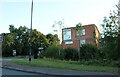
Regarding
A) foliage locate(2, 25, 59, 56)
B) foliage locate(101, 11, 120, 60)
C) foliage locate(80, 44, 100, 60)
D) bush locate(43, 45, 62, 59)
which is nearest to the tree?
foliage locate(101, 11, 120, 60)

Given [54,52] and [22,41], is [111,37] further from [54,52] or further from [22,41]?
[22,41]

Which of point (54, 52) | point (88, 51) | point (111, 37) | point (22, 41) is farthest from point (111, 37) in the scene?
point (22, 41)

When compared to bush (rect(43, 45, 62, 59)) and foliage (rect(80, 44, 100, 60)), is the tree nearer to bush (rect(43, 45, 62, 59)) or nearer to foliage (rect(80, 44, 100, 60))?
foliage (rect(80, 44, 100, 60))

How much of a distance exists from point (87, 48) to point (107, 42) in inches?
940

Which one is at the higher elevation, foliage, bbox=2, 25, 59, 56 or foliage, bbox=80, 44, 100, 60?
foliage, bbox=2, 25, 59, 56

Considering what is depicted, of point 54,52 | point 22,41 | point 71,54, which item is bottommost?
point 71,54

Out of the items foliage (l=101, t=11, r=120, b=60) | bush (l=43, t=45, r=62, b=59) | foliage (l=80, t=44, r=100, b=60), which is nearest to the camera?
foliage (l=101, t=11, r=120, b=60)

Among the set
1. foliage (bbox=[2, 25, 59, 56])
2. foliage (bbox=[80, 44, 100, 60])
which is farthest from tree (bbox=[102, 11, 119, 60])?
foliage (bbox=[2, 25, 59, 56])

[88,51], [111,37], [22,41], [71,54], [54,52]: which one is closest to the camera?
[111,37]

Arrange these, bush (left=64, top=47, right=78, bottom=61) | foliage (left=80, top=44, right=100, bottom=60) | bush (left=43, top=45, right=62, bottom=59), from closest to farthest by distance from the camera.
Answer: foliage (left=80, top=44, right=100, bottom=60) → bush (left=64, top=47, right=78, bottom=61) → bush (left=43, top=45, right=62, bottom=59)

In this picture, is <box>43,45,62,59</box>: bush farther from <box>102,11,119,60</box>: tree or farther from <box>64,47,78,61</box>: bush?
<box>102,11,119,60</box>: tree

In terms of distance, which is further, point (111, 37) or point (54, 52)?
point (54, 52)

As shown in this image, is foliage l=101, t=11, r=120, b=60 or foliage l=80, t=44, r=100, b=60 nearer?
foliage l=101, t=11, r=120, b=60

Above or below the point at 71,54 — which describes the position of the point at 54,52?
above
